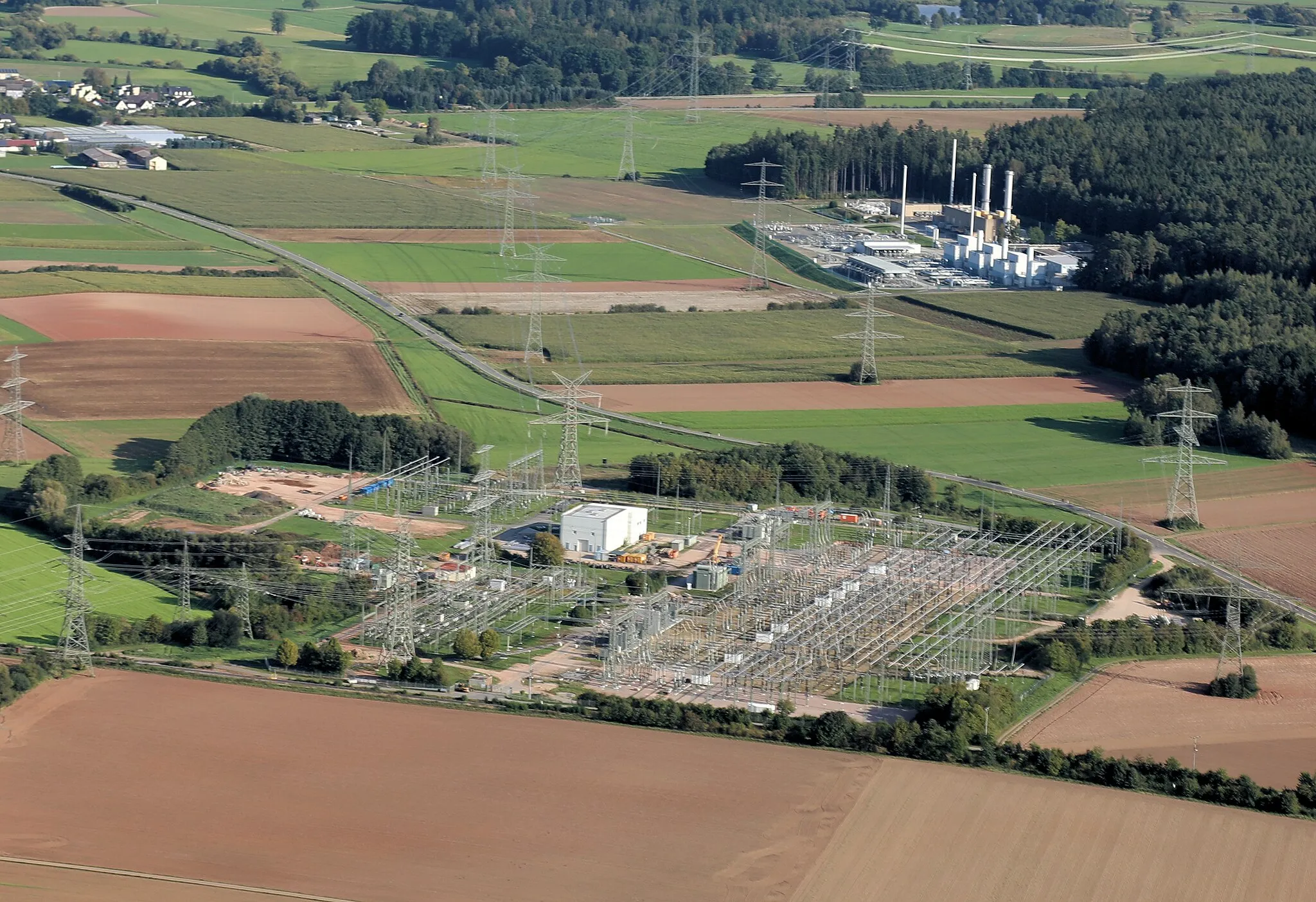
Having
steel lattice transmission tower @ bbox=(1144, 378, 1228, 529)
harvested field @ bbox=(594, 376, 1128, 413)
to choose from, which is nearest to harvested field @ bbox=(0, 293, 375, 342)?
harvested field @ bbox=(594, 376, 1128, 413)

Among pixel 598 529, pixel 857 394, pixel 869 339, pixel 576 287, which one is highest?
pixel 576 287

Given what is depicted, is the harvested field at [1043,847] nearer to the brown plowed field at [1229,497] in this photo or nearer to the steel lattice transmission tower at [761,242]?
the brown plowed field at [1229,497]

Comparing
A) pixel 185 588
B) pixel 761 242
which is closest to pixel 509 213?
pixel 761 242

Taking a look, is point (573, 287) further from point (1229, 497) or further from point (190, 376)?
point (1229, 497)

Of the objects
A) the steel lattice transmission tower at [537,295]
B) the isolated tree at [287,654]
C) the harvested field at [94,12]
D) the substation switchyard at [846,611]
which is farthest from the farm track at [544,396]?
the harvested field at [94,12]

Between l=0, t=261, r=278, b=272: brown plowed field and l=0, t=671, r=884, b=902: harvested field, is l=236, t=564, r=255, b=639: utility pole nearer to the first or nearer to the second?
l=0, t=671, r=884, b=902: harvested field

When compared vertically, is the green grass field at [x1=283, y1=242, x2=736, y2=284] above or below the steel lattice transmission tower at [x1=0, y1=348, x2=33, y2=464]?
above
